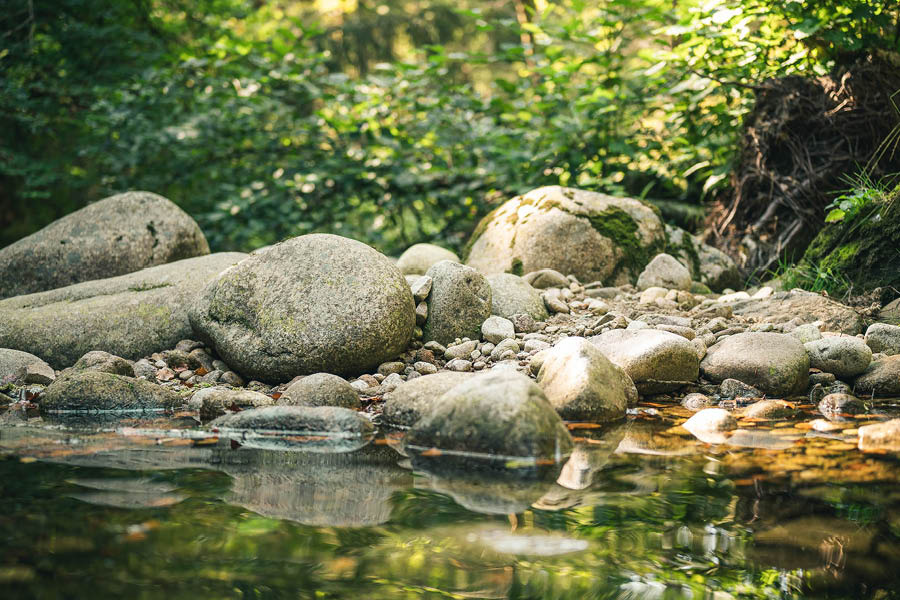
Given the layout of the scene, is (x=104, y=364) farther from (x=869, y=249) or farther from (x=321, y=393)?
(x=869, y=249)

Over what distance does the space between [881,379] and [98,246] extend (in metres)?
6.12

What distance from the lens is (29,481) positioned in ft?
8.16

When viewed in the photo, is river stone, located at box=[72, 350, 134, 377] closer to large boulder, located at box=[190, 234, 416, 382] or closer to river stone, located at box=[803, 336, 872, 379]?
large boulder, located at box=[190, 234, 416, 382]

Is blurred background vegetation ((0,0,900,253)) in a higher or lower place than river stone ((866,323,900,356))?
higher

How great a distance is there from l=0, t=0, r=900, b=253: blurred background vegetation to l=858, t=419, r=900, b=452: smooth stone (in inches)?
178

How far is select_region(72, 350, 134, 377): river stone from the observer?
4398mm

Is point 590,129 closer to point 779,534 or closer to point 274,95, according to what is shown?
point 274,95

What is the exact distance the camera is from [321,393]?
12.7 ft

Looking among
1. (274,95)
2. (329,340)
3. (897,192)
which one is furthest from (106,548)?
(274,95)

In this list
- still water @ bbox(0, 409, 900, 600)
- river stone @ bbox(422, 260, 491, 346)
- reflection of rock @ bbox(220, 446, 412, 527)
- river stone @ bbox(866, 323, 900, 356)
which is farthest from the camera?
river stone @ bbox(422, 260, 491, 346)

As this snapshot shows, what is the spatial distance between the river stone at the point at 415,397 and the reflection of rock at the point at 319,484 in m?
0.40

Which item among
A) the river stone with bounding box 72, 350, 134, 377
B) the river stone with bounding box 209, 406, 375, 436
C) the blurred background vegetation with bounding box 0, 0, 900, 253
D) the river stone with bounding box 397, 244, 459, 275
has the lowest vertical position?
the river stone with bounding box 209, 406, 375, 436

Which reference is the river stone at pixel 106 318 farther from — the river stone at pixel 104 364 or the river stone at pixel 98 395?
the river stone at pixel 98 395

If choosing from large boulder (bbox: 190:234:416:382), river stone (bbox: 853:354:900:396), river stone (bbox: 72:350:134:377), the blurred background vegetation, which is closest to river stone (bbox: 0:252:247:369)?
river stone (bbox: 72:350:134:377)
